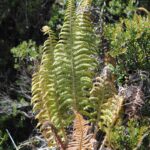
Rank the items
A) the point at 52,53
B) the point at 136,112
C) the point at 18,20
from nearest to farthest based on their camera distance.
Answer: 1. the point at 136,112
2. the point at 52,53
3. the point at 18,20

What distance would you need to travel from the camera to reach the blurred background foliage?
3877 mm

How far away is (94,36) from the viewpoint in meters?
4.25

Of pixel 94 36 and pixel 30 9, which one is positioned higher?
pixel 30 9

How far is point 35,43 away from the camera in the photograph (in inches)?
197

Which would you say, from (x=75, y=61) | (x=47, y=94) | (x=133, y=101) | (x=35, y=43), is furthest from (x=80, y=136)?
(x=35, y=43)

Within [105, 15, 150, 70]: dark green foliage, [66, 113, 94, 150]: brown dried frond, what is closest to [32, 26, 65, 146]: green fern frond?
[66, 113, 94, 150]: brown dried frond

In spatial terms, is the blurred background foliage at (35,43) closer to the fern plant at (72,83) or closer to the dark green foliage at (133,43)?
the dark green foliage at (133,43)

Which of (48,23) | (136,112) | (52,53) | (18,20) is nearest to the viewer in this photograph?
(136,112)

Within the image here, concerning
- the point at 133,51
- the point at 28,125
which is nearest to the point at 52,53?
the point at 133,51

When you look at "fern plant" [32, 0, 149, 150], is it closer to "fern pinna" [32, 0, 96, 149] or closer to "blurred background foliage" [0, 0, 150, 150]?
→ "fern pinna" [32, 0, 96, 149]

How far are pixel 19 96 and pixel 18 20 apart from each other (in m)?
0.88

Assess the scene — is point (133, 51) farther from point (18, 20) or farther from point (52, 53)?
point (18, 20)

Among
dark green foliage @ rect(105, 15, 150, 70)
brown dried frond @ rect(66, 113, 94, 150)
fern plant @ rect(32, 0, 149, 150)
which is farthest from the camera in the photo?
fern plant @ rect(32, 0, 149, 150)

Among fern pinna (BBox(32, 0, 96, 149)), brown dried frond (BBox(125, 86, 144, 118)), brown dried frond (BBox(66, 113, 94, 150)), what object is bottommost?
brown dried frond (BBox(66, 113, 94, 150))
